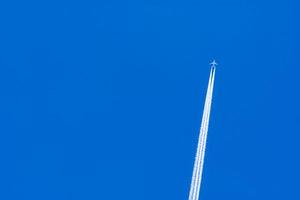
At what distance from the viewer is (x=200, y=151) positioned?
291 ft

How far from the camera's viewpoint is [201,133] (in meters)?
90.4

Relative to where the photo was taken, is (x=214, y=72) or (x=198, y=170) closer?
(x=198, y=170)

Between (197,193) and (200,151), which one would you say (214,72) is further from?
(197,193)

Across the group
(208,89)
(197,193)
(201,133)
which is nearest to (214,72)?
(208,89)

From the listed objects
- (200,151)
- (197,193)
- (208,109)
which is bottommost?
(197,193)

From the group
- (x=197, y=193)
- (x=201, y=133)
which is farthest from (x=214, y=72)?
(x=197, y=193)

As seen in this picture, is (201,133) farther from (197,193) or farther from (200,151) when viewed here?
(197,193)

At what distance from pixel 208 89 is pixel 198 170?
11835 mm

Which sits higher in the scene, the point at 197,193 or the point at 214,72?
the point at 214,72

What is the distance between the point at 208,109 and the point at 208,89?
2.73 metres

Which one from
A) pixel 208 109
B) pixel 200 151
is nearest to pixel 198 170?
pixel 200 151

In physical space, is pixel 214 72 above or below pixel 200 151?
above

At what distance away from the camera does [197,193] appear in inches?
3324

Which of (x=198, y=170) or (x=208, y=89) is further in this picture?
(x=208, y=89)
